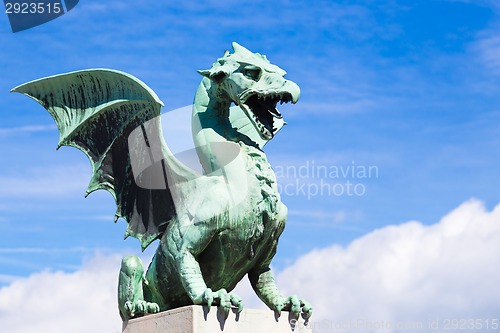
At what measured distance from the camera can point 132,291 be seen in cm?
920

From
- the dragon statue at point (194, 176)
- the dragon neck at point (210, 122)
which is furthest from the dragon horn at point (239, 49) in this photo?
the dragon neck at point (210, 122)

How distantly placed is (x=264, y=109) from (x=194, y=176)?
95 cm

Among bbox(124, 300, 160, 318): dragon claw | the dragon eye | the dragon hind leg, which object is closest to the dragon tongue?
the dragon eye

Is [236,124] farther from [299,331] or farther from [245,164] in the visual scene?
[299,331]

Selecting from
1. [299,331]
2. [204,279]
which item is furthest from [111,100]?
[299,331]

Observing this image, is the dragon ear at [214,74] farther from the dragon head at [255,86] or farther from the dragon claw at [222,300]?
the dragon claw at [222,300]

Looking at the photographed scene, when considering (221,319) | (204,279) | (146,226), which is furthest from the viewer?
(146,226)

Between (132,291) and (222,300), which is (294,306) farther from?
(132,291)

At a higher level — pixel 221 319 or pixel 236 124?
pixel 236 124

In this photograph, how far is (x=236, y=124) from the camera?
9.82 m

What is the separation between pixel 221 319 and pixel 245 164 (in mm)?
1559

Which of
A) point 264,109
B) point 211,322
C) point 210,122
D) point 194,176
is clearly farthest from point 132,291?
point 264,109

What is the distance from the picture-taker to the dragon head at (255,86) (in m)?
9.01

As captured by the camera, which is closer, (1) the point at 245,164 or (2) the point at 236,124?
(1) the point at 245,164
